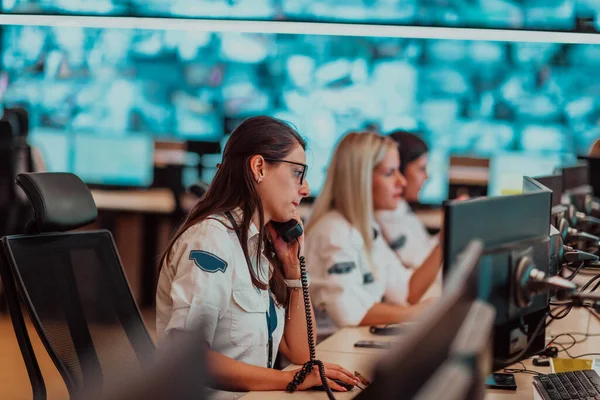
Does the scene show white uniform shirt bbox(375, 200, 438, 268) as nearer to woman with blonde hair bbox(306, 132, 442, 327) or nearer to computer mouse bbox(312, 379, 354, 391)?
woman with blonde hair bbox(306, 132, 442, 327)

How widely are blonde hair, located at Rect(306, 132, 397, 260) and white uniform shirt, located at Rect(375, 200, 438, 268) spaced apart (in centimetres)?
102

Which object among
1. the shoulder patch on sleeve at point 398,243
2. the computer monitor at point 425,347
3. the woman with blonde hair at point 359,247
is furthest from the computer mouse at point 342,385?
the shoulder patch on sleeve at point 398,243

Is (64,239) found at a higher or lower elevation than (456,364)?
lower

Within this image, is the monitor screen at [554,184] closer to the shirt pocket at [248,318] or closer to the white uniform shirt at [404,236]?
the shirt pocket at [248,318]

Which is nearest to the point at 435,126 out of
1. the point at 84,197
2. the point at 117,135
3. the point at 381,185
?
the point at 117,135

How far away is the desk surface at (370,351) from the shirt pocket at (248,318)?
0.63 feet

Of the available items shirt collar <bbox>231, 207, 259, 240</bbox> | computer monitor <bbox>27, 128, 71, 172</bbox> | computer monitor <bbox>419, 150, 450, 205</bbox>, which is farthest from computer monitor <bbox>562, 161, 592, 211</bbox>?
computer monitor <bbox>27, 128, 71, 172</bbox>

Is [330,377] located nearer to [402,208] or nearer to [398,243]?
[398,243]

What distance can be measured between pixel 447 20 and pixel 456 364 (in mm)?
5203

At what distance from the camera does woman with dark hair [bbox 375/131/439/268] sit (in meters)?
4.15

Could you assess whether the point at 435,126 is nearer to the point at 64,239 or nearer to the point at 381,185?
the point at 381,185

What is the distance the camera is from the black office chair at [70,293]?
2.04 metres

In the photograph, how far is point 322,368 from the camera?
1872 mm

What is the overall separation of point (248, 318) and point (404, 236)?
255cm
